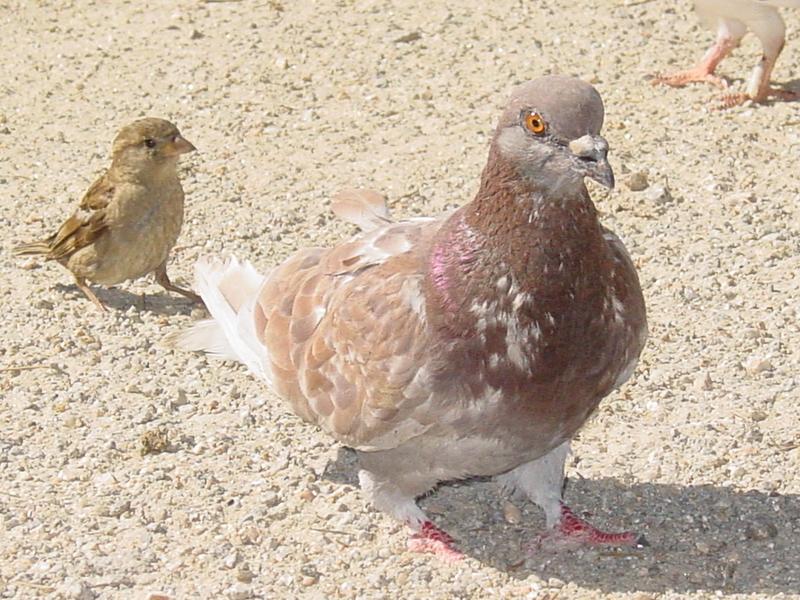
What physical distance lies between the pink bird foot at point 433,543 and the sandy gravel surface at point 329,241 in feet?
0.20

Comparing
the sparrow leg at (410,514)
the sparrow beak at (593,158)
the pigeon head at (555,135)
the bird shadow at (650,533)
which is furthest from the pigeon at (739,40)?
the sparrow beak at (593,158)

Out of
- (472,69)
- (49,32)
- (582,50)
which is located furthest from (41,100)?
(582,50)

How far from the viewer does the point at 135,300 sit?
6.92 m

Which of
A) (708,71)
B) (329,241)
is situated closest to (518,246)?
(329,241)

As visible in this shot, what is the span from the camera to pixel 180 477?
17.9 ft

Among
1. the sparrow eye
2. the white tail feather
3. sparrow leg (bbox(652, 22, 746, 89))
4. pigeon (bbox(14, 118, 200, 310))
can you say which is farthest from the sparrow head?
sparrow leg (bbox(652, 22, 746, 89))

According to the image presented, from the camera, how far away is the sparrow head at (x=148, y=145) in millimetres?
6703

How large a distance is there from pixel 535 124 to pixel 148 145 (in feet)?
9.58

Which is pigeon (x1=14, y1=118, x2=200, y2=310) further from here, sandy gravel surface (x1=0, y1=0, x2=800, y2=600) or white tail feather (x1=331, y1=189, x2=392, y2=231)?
white tail feather (x1=331, y1=189, x2=392, y2=231)

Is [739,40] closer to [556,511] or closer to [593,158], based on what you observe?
[556,511]

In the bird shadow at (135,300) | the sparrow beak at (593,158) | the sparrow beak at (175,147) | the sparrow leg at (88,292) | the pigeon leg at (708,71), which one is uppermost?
the sparrow beak at (593,158)

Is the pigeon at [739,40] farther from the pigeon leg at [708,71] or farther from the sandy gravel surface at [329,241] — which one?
the sandy gravel surface at [329,241]

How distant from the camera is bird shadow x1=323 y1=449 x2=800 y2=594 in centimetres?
492

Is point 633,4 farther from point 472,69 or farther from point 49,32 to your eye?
point 49,32
